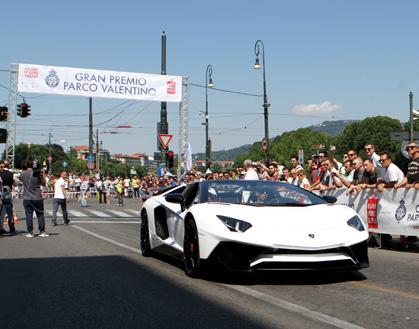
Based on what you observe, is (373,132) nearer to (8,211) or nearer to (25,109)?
(25,109)

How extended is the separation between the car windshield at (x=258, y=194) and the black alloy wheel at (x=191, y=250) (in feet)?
1.47

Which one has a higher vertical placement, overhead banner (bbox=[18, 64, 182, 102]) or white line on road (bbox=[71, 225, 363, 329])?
overhead banner (bbox=[18, 64, 182, 102])

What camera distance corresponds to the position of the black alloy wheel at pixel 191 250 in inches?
275

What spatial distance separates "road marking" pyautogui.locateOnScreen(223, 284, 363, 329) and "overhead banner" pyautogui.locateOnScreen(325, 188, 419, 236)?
16.9ft

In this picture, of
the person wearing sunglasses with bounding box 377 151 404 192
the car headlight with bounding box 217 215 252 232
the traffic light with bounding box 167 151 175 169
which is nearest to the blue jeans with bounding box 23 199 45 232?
the person wearing sunglasses with bounding box 377 151 404 192

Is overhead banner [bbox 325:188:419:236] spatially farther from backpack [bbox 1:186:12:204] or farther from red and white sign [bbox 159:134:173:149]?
red and white sign [bbox 159:134:173:149]

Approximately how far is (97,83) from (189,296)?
78.5 feet

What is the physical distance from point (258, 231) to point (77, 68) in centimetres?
2368

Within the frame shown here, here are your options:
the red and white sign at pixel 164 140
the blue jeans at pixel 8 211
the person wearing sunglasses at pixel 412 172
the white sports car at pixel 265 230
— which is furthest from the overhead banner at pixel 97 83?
the white sports car at pixel 265 230

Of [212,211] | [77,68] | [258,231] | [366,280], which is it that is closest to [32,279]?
[212,211]

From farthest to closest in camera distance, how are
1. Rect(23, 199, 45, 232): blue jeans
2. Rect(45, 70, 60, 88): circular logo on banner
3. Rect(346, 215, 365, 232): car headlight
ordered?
Rect(45, 70, 60, 88): circular logo on banner
Rect(23, 199, 45, 232): blue jeans
Rect(346, 215, 365, 232): car headlight

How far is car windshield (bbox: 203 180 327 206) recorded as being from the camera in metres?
7.44

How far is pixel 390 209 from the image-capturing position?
36.2 ft

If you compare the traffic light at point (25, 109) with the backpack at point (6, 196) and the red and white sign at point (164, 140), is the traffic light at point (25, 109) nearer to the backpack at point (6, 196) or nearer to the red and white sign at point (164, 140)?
the red and white sign at point (164, 140)
